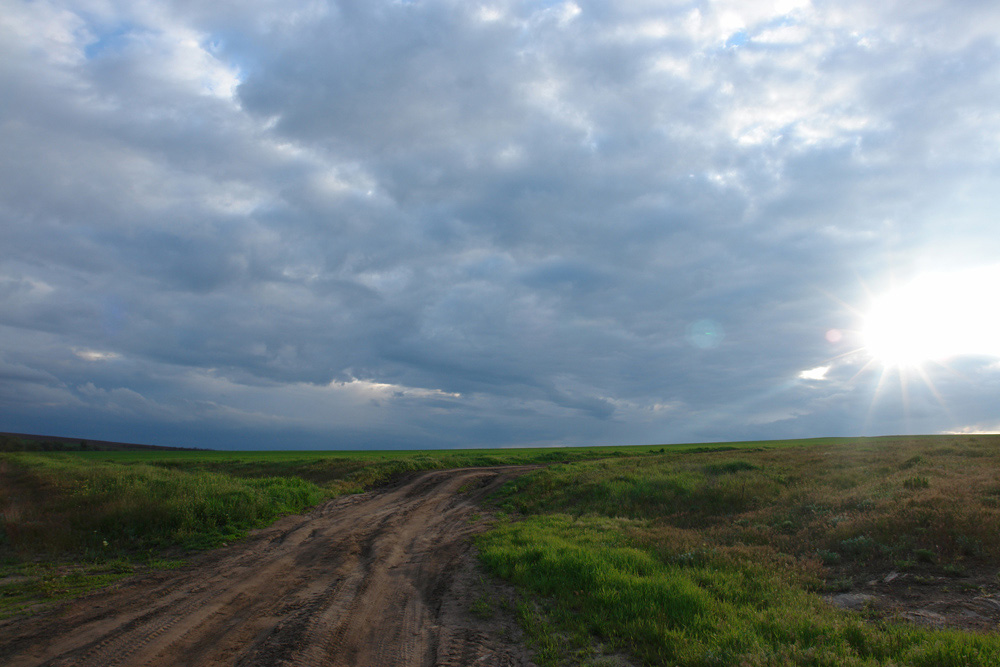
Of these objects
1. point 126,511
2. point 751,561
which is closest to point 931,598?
point 751,561

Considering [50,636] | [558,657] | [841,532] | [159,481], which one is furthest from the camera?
[159,481]

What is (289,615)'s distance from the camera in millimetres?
9016

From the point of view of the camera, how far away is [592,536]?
14359mm

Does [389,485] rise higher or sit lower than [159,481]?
lower

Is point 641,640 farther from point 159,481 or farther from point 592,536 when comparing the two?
point 159,481

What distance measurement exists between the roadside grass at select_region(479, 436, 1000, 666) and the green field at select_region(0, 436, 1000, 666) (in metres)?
0.04

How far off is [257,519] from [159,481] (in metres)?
5.22

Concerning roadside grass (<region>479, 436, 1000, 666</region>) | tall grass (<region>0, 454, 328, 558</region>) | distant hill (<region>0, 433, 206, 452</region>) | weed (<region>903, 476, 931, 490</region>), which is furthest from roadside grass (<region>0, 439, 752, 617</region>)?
distant hill (<region>0, 433, 206, 452</region>)

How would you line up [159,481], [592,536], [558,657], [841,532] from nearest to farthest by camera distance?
1. [558,657]
2. [841,532]
3. [592,536]
4. [159,481]

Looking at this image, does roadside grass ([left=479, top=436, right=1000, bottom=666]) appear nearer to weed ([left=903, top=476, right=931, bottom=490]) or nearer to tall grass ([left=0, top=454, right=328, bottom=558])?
weed ([left=903, top=476, right=931, bottom=490])

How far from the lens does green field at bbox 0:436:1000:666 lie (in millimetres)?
7168

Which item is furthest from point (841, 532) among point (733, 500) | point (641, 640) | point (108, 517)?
point (108, 517)

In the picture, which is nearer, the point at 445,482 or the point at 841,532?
the point at 841,532

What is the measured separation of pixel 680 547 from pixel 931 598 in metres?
4.91
